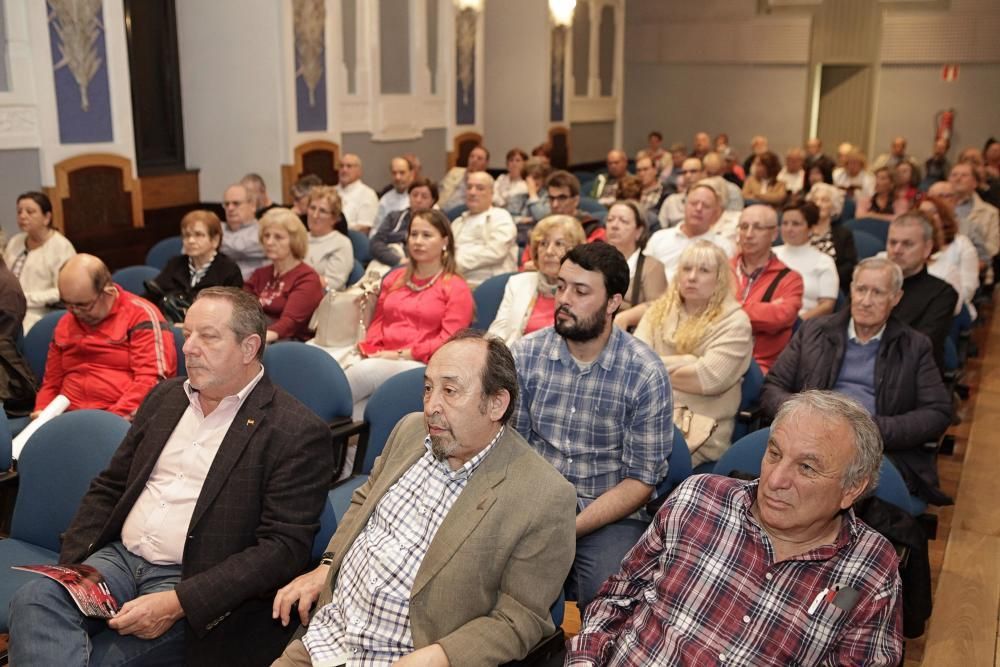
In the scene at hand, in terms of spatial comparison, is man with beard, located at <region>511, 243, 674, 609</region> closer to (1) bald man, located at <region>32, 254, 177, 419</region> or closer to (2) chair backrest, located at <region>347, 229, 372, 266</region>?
(1) bald man, located at <region>32, 254, 177, 419</region>

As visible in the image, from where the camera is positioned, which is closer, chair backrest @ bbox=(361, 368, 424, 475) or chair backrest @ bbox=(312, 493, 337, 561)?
chair backrest @ bbox=(312, 493, 337, 561)

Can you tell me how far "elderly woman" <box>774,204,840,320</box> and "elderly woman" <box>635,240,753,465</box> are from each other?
1.37 m

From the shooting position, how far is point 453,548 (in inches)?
78.2

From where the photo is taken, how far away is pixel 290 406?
8.02 feet

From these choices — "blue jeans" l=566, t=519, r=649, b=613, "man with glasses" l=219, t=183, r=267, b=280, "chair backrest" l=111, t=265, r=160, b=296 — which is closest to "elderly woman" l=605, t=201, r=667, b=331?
"blue jeans" l=566, t=519, r=649, b=613

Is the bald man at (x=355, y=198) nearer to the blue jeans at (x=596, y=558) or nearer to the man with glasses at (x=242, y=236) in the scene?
the man with glasses at (x=242, y=236)

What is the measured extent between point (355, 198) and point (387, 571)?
602cm

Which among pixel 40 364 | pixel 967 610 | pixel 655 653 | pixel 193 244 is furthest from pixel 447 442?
pixel 193 244

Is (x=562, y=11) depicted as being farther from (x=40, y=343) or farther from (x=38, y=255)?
(x=40, y=343)

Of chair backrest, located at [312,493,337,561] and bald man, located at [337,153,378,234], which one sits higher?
bald man, located at [337,153,378,234]

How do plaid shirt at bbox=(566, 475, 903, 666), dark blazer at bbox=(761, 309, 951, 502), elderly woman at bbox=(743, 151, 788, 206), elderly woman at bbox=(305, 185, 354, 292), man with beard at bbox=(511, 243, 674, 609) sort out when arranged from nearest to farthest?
plaid shirt at bbox=(566, 475, 903, 666)
man with beard at bbox=(511, 243, 674, 609)
dark blazer at bbox=(761, 309, 951, 502)
elderly woman at bbox=(305, 185, 354, 292)
elderly woman at bbox=(743, 151, 788, 206)

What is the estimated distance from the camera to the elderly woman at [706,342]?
3316 millimetres

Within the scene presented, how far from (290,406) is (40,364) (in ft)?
6.99

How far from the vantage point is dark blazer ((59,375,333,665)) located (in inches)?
88.7
